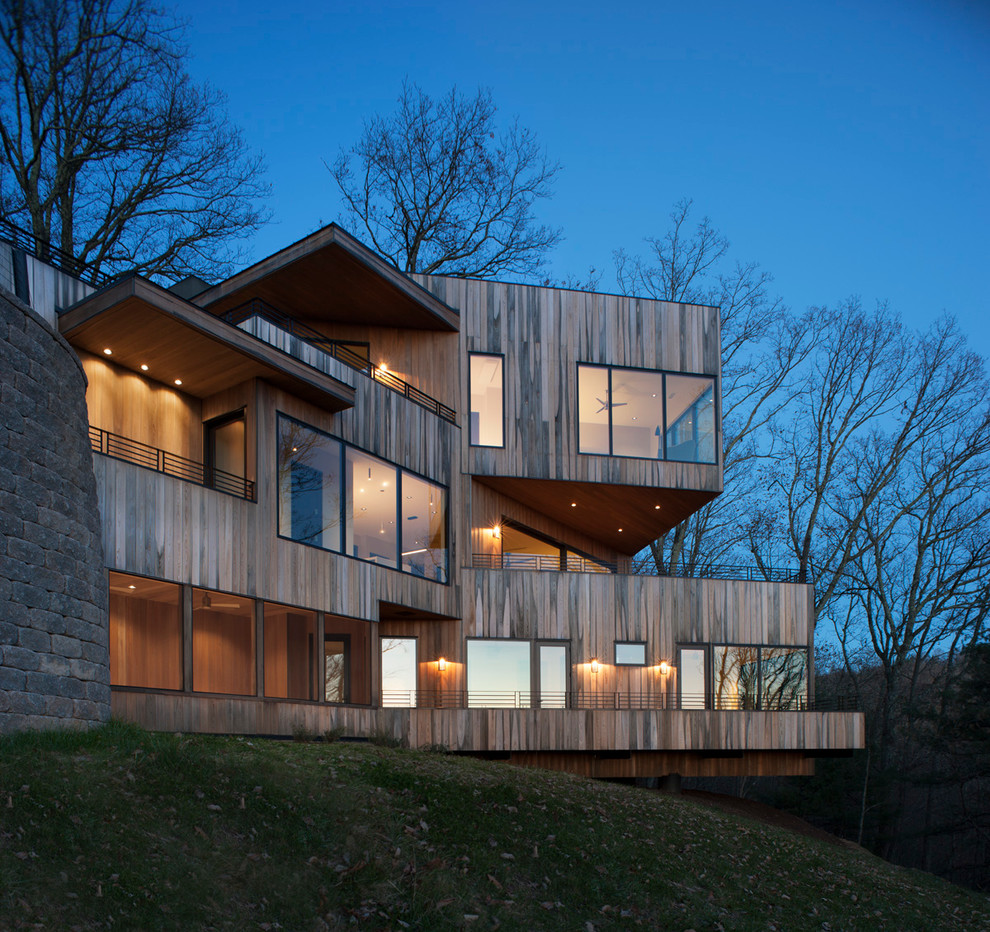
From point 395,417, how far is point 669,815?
8.87 m

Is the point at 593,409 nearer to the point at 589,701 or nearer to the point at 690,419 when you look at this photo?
the point at 690,419

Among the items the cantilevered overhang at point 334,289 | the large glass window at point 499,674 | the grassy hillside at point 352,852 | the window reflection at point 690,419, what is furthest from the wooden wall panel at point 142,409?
the window reflection at point 690,419

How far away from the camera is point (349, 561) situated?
17.4 m

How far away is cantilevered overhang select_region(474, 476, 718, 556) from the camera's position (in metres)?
22.0

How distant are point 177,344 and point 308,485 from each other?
321 cm

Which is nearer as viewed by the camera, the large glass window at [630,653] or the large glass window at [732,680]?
the large glass window at [630,653]

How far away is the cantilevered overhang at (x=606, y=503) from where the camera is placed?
865 inches

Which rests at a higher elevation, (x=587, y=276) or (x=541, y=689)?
(x=587, y=276)

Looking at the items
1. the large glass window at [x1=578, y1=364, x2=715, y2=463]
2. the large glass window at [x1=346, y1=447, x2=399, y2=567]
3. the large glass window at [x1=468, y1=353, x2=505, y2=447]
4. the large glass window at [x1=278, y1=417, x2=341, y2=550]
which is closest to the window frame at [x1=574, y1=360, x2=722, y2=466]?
the large glass window at [x1=578, y1=364, x2=715, y2=463]

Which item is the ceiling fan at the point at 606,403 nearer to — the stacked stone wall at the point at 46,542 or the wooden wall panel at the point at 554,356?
the wooden wall panel at the point at 554,356

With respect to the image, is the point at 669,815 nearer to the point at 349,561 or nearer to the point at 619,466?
the point at 349,561

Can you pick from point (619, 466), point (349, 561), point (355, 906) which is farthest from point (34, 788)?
point (619, 466)

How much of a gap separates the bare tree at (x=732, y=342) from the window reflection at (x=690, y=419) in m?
9.94

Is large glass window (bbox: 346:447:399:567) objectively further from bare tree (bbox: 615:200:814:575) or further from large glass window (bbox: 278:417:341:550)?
bare tree (bbox: 615:200:814:575)
